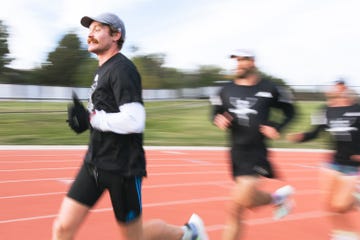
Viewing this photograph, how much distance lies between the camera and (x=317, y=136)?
16.3 ft

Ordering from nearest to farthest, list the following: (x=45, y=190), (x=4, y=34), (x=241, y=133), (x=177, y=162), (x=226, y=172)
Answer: (x=241, y=133), (x=45, y=190), (x=226, y=172), (x=177, y=162), (x=4, y=34)

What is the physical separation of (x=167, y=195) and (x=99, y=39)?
14.2 ft

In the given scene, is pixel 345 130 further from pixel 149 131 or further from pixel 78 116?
pixel 149 131

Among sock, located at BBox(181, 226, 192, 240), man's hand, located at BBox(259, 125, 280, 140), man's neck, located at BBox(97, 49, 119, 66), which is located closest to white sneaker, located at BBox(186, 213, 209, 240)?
sock, located at BBox(181, 226, 192, 240)

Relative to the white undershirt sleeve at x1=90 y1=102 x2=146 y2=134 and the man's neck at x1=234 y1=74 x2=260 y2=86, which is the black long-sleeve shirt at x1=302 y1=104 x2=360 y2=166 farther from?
the white undershirt sleeve at x1=90 y1=102 x2=146 y2=134

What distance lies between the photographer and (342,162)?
4.62 m

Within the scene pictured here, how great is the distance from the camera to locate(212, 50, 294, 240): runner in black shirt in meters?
4.05

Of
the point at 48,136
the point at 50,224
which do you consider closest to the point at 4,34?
the point at 48,136

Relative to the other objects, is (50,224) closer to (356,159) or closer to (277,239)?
(277,239)

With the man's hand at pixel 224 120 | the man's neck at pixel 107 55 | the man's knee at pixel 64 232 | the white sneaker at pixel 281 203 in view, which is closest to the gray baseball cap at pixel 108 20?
the man's neck at pixel 107 55

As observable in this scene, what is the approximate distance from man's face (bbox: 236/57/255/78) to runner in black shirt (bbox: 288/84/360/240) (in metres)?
1.05

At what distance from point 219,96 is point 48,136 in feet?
43.9

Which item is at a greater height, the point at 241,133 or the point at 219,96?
the point at 219,96

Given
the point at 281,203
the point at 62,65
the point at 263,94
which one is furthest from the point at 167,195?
the point at 62,65
